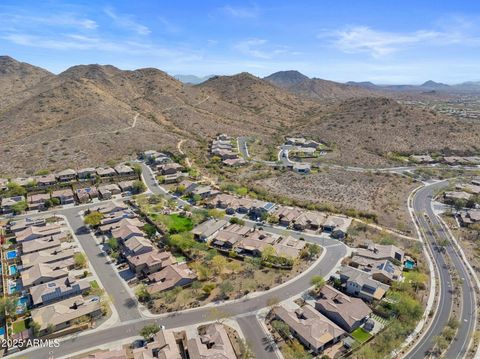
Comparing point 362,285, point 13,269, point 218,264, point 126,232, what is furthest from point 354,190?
point 13,269

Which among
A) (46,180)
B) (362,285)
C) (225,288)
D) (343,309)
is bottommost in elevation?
(343,309)

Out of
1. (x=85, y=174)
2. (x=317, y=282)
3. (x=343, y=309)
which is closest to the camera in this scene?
(x=343, y=309)

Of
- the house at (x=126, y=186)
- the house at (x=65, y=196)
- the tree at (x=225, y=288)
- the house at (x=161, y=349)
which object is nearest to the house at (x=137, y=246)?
the tree at (x=225, y=288)

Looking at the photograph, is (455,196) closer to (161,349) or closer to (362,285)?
(362,285)

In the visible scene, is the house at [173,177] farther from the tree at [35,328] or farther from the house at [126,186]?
the tree at [35,328]

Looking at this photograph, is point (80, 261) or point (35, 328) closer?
point (35, 328)

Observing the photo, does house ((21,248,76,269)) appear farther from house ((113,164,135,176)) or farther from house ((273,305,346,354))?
house ((113,164,135,176))
